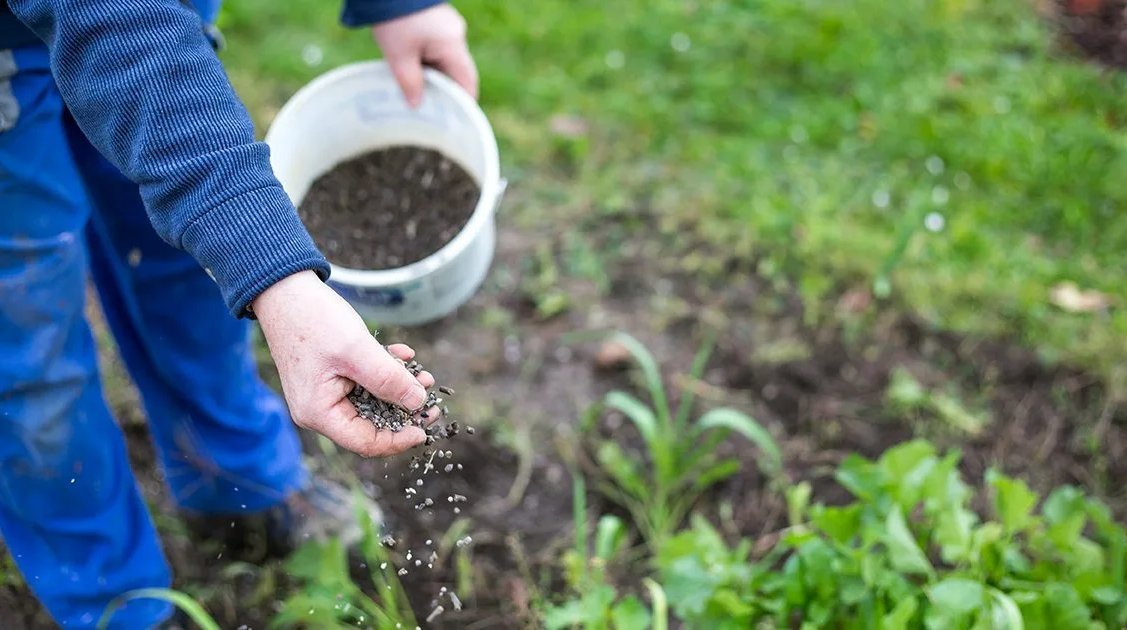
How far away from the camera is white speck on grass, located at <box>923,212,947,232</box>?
106 inches

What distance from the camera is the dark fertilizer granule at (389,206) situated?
1.77 meters

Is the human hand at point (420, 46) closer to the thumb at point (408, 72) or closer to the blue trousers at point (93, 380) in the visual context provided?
the thumb at point (408, 72)

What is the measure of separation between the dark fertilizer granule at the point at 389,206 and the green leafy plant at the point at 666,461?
472mm

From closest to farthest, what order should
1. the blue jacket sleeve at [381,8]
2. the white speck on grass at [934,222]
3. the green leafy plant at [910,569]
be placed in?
the green leafy plant at [910,569] < the blue jacket sleeve at [381,8] < the white speck on grass at [934,222]

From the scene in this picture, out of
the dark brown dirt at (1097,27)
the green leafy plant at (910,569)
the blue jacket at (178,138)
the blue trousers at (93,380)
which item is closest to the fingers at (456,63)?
the blue trousers at (93,380)

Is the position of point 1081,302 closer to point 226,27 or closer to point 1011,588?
point 1011,588

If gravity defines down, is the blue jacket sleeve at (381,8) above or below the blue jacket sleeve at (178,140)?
below

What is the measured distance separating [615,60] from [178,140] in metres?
2.28

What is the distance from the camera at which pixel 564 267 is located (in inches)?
102

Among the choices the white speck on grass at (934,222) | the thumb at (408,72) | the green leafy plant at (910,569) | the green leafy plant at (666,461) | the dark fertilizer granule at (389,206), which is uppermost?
the thumb at (408,72)

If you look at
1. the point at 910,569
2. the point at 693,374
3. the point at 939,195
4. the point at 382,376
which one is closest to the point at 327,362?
the point at 382,376

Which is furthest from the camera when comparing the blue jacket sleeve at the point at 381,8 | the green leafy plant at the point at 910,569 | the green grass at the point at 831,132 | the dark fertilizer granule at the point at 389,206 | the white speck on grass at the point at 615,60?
the white speck on grass at the point at 615,60

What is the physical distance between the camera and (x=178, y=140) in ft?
3.59

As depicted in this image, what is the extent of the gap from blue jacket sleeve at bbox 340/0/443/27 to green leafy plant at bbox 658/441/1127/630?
99cm
